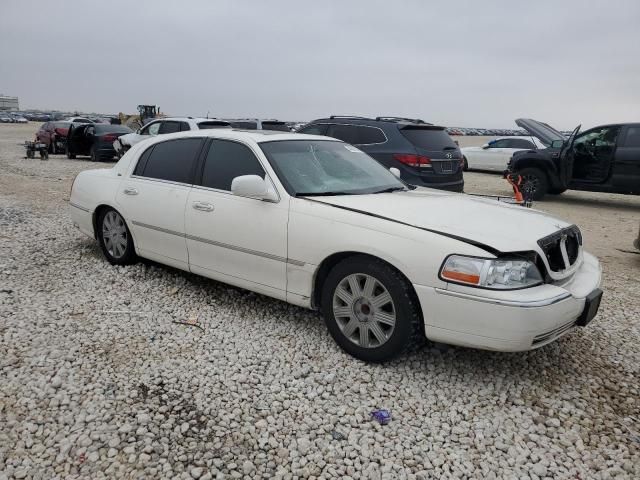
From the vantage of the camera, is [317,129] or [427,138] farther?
[317,129]

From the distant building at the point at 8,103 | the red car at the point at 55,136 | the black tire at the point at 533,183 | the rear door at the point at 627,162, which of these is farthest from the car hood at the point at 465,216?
the distant building at the point at 8,103

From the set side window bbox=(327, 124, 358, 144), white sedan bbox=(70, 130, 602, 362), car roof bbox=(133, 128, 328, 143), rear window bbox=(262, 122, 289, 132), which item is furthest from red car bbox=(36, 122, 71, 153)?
car roof bbox=(133, 128, 328, 143)

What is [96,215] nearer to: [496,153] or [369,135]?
[369,135]

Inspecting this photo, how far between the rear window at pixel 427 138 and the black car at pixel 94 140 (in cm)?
1358

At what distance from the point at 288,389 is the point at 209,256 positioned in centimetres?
148

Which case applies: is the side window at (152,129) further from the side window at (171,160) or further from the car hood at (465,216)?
the car hood at (465,216)

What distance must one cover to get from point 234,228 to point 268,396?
4.58 feet

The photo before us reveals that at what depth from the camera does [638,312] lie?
14.9 feet

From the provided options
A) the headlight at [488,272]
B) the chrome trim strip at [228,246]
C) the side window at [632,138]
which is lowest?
the chrome trim strip at [228,246]

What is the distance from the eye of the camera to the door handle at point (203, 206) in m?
4.11

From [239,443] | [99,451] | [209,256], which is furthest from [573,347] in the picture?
[99,451]

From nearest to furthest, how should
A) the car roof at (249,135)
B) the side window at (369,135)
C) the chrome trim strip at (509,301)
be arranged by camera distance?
the chrome trim strip at (509,301)
the car roof at (249,135)
the side window at (369,135)

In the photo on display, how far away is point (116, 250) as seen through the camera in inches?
206

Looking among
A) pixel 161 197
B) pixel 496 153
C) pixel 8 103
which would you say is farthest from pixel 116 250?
pixel 8 103
